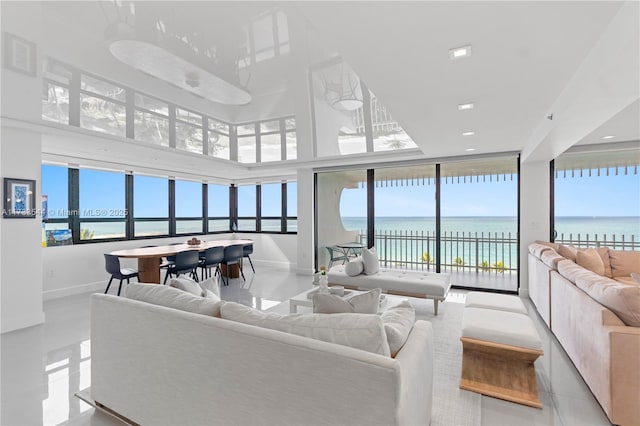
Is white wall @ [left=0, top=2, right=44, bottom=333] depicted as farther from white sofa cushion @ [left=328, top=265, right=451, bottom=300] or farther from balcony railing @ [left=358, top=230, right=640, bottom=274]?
balcony railing @ [left=358, top=230, right=640, bottom=274]

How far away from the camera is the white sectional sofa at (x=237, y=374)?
1.18m

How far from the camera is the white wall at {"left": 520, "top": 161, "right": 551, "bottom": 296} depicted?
190 inches

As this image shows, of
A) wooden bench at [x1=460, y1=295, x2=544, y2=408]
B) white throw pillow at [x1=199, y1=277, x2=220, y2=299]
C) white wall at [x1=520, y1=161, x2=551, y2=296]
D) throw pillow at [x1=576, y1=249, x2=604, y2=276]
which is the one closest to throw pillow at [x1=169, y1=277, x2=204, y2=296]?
white throw pillow at [x1=199, y1=277, x2=220, y2=299]

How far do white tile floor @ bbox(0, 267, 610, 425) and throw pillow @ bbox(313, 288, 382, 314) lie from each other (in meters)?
1.14

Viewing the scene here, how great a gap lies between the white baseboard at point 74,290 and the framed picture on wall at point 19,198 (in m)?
1.92

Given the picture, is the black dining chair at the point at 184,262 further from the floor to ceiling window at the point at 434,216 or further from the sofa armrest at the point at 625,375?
the sofa armrest at the point at 625,375

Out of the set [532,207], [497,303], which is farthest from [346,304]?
[532,207]

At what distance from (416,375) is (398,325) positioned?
0.28 m

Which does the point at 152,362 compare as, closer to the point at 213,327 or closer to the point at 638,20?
the point at 213,327

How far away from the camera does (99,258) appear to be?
5598 millimetres

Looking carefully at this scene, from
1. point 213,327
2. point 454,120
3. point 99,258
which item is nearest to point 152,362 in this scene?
point 213,327

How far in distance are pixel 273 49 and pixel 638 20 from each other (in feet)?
10.6

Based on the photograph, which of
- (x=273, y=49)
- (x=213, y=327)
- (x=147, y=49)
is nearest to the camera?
(x=213, y=327)

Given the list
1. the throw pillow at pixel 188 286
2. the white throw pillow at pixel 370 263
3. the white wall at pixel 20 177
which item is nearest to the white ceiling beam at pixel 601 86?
the white throw pillow at pixel 370 263
